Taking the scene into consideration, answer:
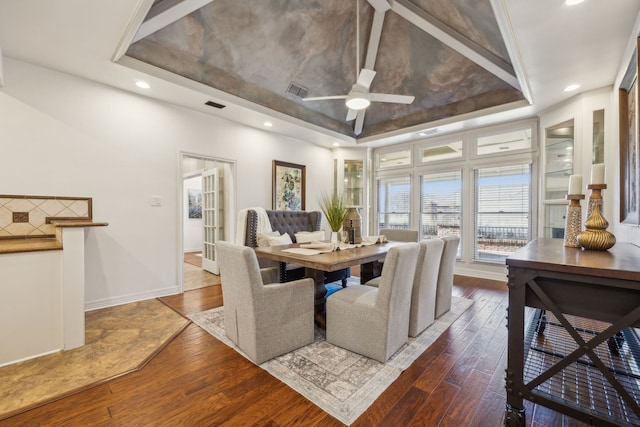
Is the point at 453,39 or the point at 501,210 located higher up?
the point at 453,39

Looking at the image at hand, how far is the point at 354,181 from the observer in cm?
639

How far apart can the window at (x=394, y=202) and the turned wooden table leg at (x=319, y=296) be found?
12.3 ft

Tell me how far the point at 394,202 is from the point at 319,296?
4.00m

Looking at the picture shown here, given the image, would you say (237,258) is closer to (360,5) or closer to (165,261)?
(165,261)

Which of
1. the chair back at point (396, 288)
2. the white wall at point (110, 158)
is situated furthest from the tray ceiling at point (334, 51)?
the chair back at point (396, 288)

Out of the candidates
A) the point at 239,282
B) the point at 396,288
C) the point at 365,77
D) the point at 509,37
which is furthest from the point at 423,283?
the point at 509,37

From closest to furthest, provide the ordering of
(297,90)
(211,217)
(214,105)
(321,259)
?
(321,259), (214,105), (297,90), (211,217)

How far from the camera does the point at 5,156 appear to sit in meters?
2.74

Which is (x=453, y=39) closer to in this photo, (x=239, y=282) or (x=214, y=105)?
(x=214, y=105)

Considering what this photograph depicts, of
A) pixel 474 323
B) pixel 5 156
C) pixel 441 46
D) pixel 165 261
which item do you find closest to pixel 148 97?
pixel 5 156

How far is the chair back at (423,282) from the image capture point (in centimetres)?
245

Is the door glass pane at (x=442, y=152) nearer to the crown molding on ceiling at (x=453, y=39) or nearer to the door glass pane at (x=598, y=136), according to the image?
the crown molding on ceiling at (x=453, y=39)

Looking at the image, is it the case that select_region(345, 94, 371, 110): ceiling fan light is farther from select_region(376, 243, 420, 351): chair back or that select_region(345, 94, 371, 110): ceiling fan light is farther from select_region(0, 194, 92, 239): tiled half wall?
select_region(0, 194, 92, 239): tiled half wall

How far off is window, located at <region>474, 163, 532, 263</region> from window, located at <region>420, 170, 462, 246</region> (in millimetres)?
329
